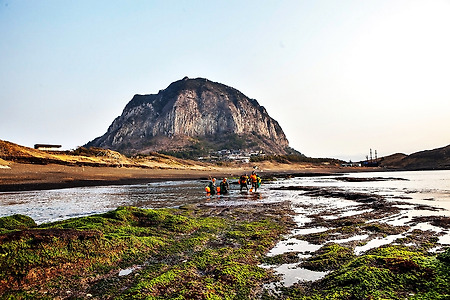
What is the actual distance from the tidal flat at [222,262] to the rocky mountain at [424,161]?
13573cm

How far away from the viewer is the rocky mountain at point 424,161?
124231mm

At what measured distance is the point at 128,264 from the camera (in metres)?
7.93

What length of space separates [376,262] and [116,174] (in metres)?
55.5

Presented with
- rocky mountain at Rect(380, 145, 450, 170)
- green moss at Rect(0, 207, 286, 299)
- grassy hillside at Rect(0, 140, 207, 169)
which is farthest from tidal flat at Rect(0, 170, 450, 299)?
rocky mountain at Rect(380, 145, 450, 170)

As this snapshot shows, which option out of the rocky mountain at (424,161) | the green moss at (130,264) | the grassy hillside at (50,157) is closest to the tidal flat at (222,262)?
the green moss at (130,264)

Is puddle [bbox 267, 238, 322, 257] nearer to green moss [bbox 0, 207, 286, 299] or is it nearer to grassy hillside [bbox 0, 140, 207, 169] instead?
green moss [bbox 0, 207, 286, 299]

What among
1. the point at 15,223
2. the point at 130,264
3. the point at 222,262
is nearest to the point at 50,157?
the point at 15,223

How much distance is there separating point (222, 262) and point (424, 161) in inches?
6295

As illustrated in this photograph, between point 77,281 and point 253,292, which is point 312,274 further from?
point 77,281

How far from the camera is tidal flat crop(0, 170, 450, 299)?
588 centimetres

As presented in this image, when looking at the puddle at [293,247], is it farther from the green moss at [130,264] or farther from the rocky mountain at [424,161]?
the rocky mountain at [424,161]

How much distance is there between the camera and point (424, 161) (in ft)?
441

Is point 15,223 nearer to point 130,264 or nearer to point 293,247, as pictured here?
point 130,264

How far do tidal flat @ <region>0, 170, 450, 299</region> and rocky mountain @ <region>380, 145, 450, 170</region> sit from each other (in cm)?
13573
